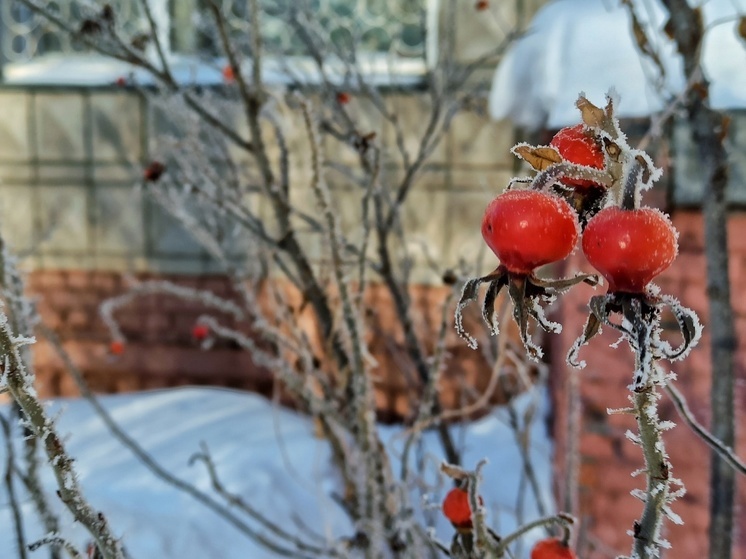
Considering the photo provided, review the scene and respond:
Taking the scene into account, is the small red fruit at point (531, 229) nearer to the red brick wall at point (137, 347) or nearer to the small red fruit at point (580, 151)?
the small red fruit at point (580, 151)

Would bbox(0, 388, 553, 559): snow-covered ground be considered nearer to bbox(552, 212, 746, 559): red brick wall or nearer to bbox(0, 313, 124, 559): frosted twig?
bbox(552, 212, 746, 559): red brick wall

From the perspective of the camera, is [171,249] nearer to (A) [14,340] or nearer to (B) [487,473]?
(B) [487,473]

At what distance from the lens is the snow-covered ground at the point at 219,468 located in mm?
2232

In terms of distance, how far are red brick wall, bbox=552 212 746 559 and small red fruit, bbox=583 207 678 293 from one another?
147 cm

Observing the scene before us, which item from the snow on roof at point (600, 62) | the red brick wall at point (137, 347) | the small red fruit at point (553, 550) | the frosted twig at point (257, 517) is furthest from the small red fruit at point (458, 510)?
the red brick wall at point (137, 347)

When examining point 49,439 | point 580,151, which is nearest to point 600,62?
point 580,151

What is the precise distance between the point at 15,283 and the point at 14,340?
21.5 inches

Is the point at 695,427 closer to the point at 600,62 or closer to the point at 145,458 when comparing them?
the point at 145,458

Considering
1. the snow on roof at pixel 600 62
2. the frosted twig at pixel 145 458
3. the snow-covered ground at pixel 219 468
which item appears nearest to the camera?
the frosted twig at pixel 145 458

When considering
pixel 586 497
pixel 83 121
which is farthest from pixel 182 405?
pixel 586 497

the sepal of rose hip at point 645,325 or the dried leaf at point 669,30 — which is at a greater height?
the dried leaf at point 669,30

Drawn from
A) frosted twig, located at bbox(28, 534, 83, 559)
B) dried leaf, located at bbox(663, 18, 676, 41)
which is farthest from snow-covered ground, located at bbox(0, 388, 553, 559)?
frosted twig, located at bbox(28, 534, 83, 559)

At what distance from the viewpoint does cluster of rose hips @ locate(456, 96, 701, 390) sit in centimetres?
40

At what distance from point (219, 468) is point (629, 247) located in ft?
8.56
